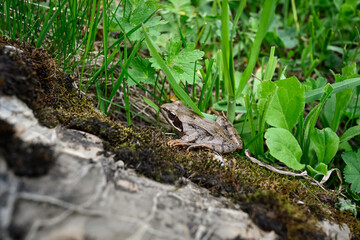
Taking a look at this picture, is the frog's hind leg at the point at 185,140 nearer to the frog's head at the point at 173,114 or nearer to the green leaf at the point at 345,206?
the frog's head at the point at 173,114

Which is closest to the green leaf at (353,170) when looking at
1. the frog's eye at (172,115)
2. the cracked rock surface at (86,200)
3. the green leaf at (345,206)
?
the green leaf at (345,206)

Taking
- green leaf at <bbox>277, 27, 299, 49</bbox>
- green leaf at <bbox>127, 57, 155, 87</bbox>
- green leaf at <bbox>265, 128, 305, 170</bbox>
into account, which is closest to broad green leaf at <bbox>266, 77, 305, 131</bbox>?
green leaf at <bbox>265, 128, 305, 170</bbox>

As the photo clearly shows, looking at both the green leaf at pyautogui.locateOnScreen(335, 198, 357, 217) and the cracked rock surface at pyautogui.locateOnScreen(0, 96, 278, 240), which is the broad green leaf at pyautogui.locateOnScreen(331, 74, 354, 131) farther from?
the cracked rock surface at pyautogui.locateOnScreen(0, 96, 278, 240)

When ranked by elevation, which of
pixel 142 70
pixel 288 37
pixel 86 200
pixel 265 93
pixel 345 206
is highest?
pixel 288 37

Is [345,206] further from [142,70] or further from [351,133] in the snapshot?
[142,70]

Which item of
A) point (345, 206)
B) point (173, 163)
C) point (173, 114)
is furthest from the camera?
point (173, 114)

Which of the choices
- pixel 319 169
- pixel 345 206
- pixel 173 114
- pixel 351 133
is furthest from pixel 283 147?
pixel 173 114
